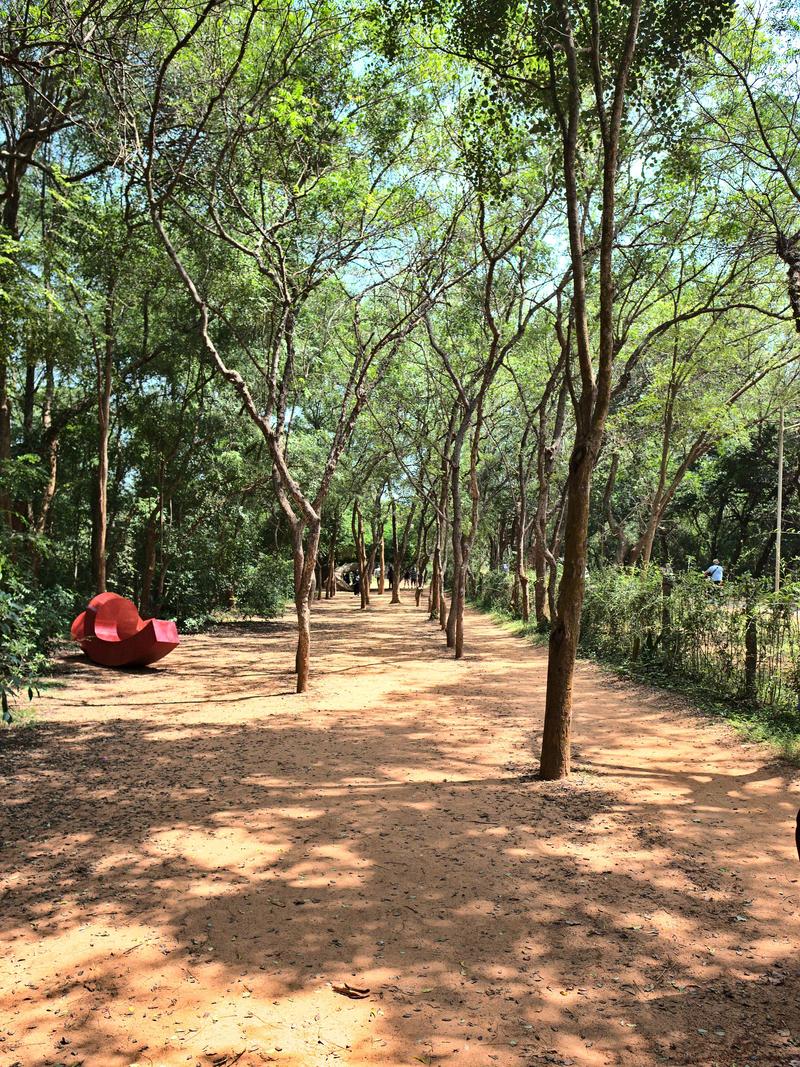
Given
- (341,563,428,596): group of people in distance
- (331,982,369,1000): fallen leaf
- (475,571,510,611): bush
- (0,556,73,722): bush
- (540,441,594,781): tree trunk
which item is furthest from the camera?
(341,563,428,596): group of people in distance

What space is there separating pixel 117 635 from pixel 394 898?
30.3 feet

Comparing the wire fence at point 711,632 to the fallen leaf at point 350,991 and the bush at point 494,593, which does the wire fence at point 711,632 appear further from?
the bush at point 494,593

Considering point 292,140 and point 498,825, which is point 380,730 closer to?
point 498,825

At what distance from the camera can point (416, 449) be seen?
79.2 ft

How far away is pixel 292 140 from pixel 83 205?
4804mm

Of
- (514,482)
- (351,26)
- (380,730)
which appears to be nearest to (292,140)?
(351,26)

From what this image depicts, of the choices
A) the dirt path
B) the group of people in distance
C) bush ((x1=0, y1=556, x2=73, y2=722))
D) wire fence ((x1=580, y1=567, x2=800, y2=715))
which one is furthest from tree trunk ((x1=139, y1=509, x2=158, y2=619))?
the group of people in distance

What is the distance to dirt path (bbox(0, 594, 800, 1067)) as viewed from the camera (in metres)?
2.89

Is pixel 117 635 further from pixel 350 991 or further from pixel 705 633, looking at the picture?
pixel 350 991

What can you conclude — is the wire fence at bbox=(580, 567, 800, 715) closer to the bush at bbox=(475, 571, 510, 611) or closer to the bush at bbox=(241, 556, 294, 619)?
the bush at bbox=(241, 556, 294, 619)

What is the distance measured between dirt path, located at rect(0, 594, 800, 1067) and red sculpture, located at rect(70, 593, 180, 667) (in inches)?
144

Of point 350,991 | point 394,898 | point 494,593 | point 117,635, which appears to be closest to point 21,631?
point 117,635

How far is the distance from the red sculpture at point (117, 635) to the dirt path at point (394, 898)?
367cm

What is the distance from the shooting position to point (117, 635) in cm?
1205
